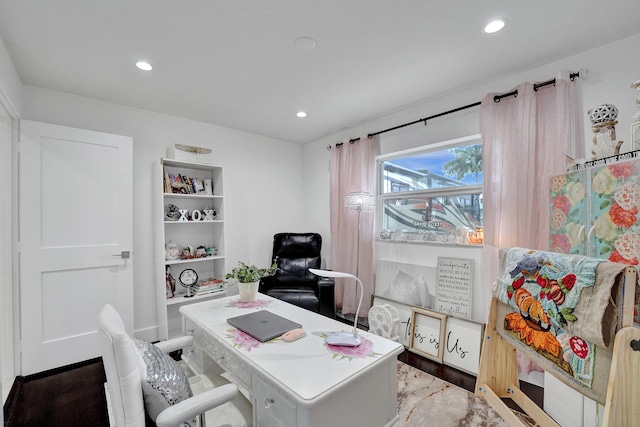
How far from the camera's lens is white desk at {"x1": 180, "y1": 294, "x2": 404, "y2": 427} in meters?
1.09

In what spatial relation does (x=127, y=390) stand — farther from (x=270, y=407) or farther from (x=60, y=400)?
(x=60, y=400)

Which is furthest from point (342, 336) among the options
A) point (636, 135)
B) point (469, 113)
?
point (469, 113)

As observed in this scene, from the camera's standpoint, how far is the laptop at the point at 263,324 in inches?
60.4

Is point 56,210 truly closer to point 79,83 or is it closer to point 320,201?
point 79,83

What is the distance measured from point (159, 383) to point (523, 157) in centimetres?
270

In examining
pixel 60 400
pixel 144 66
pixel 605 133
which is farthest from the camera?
pixel 144 66

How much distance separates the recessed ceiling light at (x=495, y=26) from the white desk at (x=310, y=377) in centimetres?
197

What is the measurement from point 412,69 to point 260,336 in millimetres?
2232

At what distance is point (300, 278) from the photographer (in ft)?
11.9

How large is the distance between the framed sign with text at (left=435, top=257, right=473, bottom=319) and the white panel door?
300 cm

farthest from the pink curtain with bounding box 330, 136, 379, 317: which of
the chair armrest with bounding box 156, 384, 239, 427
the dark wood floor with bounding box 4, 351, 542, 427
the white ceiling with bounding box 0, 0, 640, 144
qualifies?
the chair armrest with bounding box 156, 384, 239, 427

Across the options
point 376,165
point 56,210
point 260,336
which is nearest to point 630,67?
point 376,165

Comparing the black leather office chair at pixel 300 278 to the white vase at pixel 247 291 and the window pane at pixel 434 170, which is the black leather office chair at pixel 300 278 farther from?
the window pane at pixel 434 170

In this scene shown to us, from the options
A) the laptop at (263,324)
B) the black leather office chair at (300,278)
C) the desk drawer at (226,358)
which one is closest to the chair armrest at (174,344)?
the desk drawer at (226,358)
